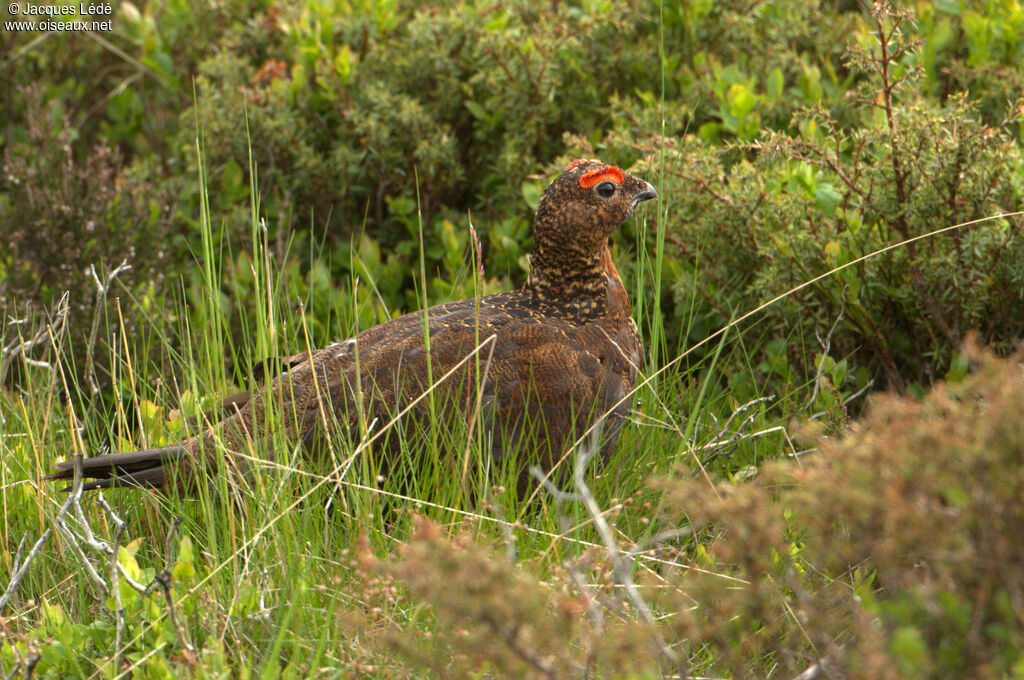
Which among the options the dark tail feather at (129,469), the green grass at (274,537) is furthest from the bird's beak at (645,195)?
the dark tail feather at (129,469)

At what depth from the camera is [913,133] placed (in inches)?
150

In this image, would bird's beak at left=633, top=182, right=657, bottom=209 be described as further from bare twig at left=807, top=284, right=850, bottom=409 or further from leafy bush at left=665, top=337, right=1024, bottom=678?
leafy bush at left=665, top=337, right=1024, bottom=678

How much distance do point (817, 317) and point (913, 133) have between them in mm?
747

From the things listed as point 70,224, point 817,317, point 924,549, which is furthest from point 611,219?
point 70,224

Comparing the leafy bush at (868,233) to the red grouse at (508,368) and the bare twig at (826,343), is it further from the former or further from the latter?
the red grouse at (508,368)

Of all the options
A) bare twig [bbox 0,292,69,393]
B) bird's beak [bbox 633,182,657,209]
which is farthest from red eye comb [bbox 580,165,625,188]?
bare twig [bbox 0,292,69,393]

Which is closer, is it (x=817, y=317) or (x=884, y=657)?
(x=884, y=657)

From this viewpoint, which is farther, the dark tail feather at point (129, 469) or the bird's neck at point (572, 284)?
the bird's neck at point (572, 284)

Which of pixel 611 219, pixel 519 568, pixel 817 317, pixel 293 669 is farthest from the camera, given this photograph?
pixel 817 317

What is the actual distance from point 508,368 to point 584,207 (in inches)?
26.2

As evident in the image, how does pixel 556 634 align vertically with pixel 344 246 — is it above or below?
below

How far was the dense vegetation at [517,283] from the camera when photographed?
1.75 m

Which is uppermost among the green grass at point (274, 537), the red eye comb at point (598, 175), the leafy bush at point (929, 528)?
the red eye comb at point (598, 175)

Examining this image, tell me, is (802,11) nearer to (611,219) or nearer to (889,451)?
(611,219)
